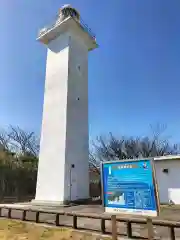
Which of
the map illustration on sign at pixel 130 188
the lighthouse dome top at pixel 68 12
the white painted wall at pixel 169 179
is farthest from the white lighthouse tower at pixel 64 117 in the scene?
the map illustration on sign at pixel 130 188

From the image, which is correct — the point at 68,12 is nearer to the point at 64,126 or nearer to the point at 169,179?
the point at 64,126

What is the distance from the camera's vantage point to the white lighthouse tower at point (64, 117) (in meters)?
12.7

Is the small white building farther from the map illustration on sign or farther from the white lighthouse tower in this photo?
the map illustration on sign

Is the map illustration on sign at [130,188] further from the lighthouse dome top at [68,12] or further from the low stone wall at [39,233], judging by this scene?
the lighthouse dome top at [68,12]

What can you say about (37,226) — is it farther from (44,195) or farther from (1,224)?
(44,195)

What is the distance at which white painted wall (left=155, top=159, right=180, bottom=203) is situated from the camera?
43.2 ft

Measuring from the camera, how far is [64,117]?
13.5 meters

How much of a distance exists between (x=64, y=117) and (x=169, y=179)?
7.38m

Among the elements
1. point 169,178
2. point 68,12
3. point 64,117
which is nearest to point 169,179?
point 169,178

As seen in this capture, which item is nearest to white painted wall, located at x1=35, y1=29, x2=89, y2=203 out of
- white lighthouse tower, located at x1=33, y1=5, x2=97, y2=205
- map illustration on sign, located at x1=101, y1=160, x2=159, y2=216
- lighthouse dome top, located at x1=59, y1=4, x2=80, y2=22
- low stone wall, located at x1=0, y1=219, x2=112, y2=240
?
white lighthouse tower, located at x1=33, y1=5, x2=97, y2=205

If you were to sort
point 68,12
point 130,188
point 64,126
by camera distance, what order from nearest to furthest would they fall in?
point 130,188 → point 64,126 → point 68,12

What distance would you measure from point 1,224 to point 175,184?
32.4 ft

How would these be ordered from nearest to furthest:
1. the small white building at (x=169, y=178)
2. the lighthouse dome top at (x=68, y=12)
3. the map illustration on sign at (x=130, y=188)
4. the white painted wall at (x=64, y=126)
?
1. the map illustration on sign at (x=130, y=188)
2. the white painted wall at (x=64, y=126)
3. the small white building at (x=169, y=178)
4. the lighthouse dome top at (x=68, y=12)

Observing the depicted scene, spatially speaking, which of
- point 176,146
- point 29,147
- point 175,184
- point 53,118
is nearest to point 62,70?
point 53,118
